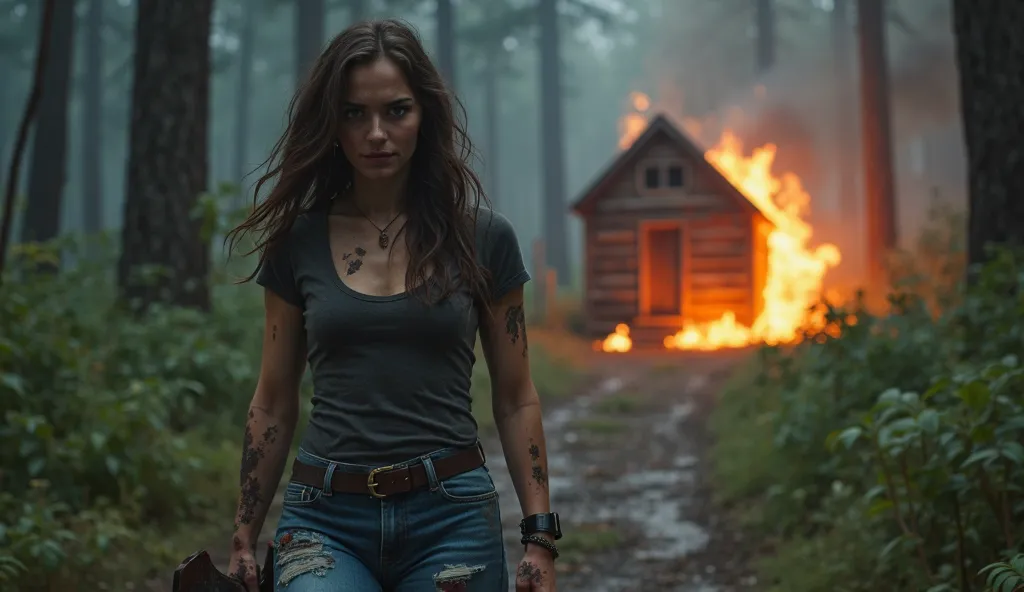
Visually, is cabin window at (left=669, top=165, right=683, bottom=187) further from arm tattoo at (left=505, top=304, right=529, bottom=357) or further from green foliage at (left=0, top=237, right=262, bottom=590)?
Answer: arm tattoo at (left=505, top=304, right=529, bottom=357)

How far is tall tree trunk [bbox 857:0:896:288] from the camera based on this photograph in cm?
2330

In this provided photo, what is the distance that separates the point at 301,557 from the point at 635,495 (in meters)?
6.42

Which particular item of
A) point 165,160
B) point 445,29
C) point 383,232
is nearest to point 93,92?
point 445,29

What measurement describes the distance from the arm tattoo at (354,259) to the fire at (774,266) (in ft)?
46.8

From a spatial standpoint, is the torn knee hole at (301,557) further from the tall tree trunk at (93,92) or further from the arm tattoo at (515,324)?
the tall tree trunk at (93,92)

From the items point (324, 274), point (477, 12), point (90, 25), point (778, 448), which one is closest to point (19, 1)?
point (90, 25)

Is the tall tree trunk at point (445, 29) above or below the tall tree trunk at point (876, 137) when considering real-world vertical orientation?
above

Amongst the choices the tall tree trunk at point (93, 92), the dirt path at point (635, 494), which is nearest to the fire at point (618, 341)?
the dirt path at point (635, 494)

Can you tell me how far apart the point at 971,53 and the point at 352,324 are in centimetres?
612

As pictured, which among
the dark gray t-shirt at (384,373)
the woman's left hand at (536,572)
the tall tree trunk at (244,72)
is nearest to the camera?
the dark gray t-shirt at (384,373)

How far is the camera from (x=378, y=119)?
2887 millimetres

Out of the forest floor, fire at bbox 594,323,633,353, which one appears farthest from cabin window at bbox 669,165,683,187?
the forest floor

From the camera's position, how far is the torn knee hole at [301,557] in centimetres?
258

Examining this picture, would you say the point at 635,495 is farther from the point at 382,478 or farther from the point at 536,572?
the point at 382,478
